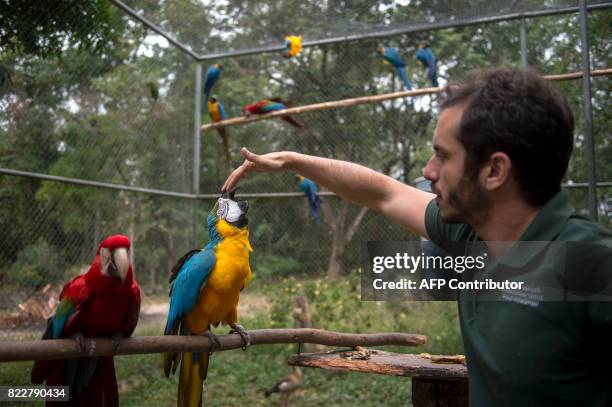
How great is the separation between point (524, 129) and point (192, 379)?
1638mm

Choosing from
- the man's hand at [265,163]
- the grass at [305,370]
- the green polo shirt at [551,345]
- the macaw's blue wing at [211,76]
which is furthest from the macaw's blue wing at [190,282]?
the macaw's blue wing at [211,76]

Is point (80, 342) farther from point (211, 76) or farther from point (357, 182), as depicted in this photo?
point (211, 76)

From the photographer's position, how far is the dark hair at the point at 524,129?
2.74ft

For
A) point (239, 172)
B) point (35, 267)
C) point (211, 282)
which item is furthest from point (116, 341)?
point (35, 267)

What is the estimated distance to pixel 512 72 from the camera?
2.97 feet

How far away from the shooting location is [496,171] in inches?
34.4

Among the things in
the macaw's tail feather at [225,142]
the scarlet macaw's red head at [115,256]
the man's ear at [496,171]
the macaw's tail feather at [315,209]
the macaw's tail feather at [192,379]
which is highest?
the macaw's tail feather at [225,142]

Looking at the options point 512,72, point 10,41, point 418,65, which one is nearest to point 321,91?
point 418,65

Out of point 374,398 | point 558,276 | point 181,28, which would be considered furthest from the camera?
point 181,28

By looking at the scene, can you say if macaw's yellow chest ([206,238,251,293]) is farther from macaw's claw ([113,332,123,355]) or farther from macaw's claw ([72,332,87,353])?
macaw's claw ([72,332,87,353])

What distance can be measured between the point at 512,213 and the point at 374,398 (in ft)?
10.9

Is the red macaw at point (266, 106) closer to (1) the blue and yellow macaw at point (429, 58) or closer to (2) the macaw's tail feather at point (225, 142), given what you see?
(2) the macaw's tail feather at point (225, 142)

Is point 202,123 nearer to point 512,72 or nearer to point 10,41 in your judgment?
point 10,41

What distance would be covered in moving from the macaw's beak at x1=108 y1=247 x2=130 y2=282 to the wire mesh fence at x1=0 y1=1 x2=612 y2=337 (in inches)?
74.9
